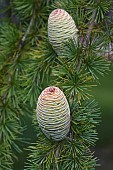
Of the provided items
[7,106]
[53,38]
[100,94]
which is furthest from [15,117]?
[100,94]

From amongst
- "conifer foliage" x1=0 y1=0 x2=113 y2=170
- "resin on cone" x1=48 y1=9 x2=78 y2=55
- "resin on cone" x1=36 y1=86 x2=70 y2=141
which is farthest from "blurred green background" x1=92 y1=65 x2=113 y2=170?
"resin on cone" x1=36 y1=86 x2=70 y2=141

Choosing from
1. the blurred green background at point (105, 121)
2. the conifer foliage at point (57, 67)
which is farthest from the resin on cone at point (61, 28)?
the blurred green background at point (105, 121)

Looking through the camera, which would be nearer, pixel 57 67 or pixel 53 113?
pixel 53 113

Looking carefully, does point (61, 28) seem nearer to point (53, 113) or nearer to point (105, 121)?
point (53, 113)

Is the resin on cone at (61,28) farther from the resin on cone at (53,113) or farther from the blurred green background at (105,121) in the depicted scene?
the blurred green background at (105,121)

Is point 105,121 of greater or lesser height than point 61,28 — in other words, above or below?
below

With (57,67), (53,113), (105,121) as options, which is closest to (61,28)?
(57,67)
